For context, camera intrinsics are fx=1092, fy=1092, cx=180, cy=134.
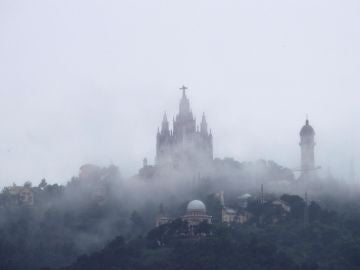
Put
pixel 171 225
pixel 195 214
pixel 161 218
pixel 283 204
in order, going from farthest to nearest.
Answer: pixel 283 204 → pixel 161 218 → pixel 195 214 → pixel 171 225

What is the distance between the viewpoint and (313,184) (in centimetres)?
18675

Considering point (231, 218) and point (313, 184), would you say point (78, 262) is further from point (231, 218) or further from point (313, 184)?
point (313, 184)

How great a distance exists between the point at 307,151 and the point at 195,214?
99.1 feet

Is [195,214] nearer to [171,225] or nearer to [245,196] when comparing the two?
[171,225]

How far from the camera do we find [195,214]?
170 m

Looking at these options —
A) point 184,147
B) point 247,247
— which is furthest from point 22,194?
point 247,247

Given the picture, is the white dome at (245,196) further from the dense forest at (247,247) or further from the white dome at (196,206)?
the white dome at (196,206)

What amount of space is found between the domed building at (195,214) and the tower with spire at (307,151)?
24842 millimetres

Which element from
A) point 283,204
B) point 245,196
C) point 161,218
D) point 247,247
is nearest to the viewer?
point 247,247

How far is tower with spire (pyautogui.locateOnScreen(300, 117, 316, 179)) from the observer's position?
621ft

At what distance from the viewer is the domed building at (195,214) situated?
168m

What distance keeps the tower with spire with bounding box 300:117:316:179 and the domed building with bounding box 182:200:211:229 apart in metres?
24.8

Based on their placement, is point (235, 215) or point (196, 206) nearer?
point (196, 206)

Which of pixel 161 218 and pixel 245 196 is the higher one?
pixel 245 196
